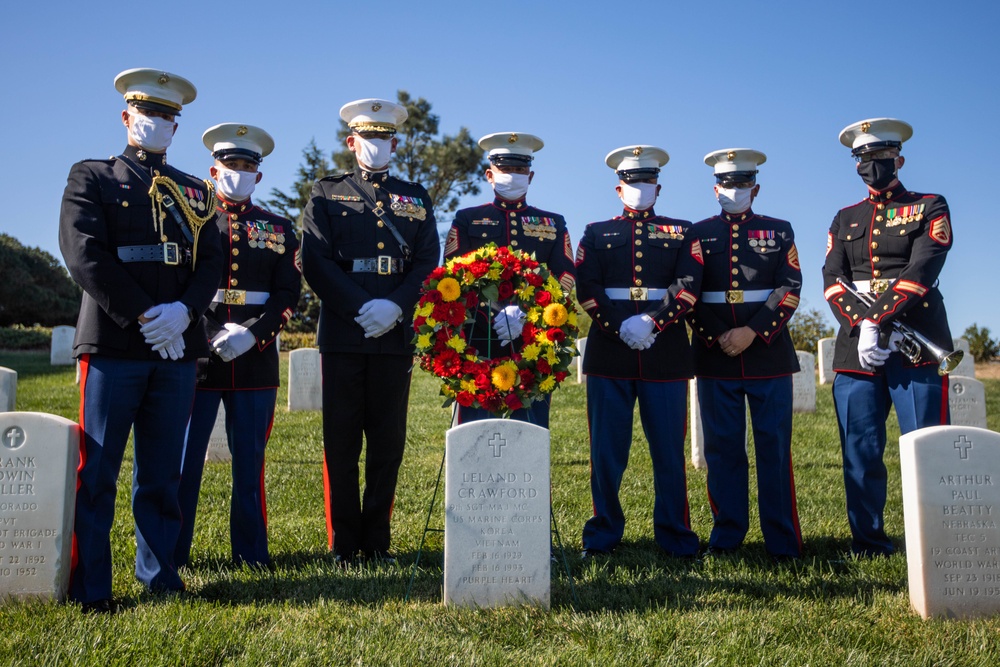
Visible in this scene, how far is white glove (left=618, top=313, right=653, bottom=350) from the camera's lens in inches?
197

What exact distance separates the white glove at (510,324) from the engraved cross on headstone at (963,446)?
237cm

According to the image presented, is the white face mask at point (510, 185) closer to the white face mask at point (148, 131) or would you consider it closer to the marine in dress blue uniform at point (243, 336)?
the marine in dress blue uniform at point (243, 336)

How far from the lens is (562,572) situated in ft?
15.6

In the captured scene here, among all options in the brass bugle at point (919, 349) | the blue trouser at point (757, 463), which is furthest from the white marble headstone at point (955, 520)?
the blue trouser at point (757, 463)

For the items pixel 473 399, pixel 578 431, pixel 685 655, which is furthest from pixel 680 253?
pixel 578 431

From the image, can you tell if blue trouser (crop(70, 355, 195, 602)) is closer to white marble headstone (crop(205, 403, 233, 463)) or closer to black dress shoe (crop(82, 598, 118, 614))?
black dress shoe (crop(82, 598, 118, 614))

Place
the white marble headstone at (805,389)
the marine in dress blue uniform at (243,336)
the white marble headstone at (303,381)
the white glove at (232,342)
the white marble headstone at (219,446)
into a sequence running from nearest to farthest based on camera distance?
A: the white glove at (232,342) → the marine in dress blue uniform at (243,336) → the white marble headstone at (219,446) → the white marble headstone at (303,381) → the white marble headstone at (805,389)

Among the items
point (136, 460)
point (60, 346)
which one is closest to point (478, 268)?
point (136, 460)

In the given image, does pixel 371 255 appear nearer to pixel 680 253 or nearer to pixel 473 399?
pixel 473 399

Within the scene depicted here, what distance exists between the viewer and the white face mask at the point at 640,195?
5.39m

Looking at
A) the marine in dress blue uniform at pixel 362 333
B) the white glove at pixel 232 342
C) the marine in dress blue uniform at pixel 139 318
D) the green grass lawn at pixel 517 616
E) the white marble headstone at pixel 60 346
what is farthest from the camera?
the white marble headstone at pixel 60 346

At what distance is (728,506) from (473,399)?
1.98 m

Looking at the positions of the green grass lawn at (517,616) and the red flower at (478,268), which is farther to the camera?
the red flower at (478,268)

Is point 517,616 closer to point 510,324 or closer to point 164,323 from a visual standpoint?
point 510,324
